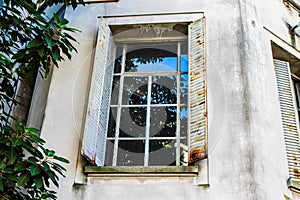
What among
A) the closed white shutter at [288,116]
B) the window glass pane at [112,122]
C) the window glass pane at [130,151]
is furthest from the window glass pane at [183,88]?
the closed white shutter at [288,116]

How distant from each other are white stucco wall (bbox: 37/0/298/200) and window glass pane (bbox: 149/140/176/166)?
64cm

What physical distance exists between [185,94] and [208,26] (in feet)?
3.44

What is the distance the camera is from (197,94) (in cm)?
545

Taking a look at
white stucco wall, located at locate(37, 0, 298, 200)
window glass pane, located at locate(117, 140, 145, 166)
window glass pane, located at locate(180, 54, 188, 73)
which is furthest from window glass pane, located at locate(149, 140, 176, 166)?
window glass pane, located at locate(180, 54, 188, 73)

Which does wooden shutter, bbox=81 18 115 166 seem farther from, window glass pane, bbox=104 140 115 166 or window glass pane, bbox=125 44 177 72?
window glass pane, bbox=125 44 177 72

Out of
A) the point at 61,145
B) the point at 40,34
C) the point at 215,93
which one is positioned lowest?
the point at 61,145

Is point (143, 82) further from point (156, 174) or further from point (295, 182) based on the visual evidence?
point (295, 182)

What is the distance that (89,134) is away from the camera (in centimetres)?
534

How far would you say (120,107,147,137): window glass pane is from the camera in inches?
232

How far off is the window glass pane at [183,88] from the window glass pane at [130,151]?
33.2 inches

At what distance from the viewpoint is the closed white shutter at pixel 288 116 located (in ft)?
18.6

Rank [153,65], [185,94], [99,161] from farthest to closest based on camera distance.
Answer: [153,65] < [185,94] < [99,161]

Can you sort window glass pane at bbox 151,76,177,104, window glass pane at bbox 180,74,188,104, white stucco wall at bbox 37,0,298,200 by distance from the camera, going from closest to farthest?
white stucco wall at bbox 37,0,298,200, window glass pane at bbox 180,74,188,104, window glass pane at bbox 151,76,177,104

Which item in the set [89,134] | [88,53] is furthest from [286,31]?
[89,134]
